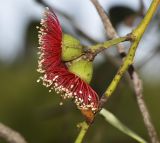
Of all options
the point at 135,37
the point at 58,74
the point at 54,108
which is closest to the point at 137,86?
the point at 58,74

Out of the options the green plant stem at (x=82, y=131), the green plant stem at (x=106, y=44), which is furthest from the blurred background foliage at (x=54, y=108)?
the green plant stem at (x=106, y=44)

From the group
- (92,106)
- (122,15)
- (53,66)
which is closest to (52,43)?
(53,66)

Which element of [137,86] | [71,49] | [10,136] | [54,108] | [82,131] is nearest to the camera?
[82,131]

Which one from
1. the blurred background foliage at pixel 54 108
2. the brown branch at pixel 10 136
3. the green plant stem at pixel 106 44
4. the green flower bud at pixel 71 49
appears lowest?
the blurred background foliage at pixel 54 108

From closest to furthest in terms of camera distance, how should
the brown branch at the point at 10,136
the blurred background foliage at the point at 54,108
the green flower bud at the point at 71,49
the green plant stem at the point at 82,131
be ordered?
the green plant stem at the point at 82,131
the green flower bud at the point at 71,49
the brown branch at the point at 10,136
the blurred background foliage at the point at 54,108

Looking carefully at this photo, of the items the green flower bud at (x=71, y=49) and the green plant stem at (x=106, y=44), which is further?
the green flower bud at (x=71, y=49)

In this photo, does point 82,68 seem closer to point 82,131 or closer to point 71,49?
point 71,49

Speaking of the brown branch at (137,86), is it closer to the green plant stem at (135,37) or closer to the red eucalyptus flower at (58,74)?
the red eucalyptus flower at (58,74)
